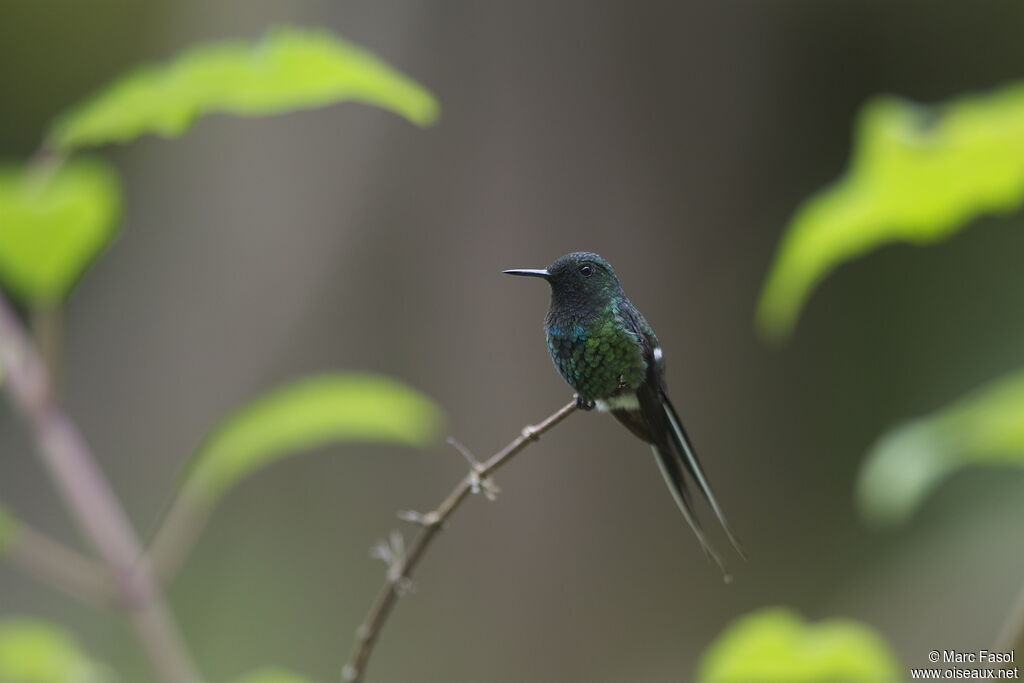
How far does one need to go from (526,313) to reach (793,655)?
2.01 meters

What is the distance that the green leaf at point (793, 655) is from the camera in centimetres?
50

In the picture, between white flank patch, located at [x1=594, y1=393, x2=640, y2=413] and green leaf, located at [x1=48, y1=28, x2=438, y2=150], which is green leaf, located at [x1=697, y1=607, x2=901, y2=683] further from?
green leaf, located at [x1=48, y1=28, x2=438, y2=150]

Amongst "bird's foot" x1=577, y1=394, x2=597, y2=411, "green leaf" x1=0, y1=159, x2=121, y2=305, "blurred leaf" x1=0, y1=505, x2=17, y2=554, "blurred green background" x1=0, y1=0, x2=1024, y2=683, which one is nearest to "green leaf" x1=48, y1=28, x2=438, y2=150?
"green leaf" x1=0, y1=159, x2=121, y2=305

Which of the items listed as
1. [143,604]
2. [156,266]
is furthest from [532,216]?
[143,604]

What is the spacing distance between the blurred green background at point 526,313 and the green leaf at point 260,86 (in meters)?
1.81

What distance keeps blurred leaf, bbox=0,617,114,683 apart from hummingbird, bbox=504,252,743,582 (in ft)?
1.53

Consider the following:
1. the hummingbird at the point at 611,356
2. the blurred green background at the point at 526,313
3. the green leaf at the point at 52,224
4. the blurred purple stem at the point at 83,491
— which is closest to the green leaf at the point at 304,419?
the blurred purple stem at the point at 83,491

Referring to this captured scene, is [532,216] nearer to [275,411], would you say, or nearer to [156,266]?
[156,266]

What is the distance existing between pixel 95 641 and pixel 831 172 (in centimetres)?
279

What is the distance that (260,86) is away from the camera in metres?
0.61

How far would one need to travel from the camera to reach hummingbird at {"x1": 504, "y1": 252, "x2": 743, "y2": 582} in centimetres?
54

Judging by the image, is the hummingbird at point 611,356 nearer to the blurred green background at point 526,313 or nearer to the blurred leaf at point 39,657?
the blurred leaf at point 39,657

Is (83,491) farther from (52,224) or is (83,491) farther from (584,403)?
(584,403)

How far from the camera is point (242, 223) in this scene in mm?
3252
